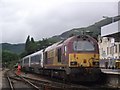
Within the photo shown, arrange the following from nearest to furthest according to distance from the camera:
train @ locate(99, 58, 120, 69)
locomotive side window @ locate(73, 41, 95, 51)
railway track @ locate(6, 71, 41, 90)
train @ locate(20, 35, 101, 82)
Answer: railway track @ locate(6, 71, 41, 90), train @ locate(20, 35, 101, 82), locomotive side window @ locate(73, 41, 95, 51), train @ locate(99, 58, 120, 69)

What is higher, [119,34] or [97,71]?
[119,34]

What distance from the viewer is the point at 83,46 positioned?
818 inches

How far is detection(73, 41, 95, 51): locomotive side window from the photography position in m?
20.6

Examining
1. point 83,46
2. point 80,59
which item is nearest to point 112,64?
point 83,46

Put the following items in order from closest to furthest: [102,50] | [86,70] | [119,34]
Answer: [86,70] < [119,34] < [102,50]

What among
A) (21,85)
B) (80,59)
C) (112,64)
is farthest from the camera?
(112,64)

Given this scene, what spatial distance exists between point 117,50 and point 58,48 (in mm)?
38015

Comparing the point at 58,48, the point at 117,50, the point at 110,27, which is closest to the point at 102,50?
the point at 117,50

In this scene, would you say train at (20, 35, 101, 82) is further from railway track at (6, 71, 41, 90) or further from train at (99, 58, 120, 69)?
train at (99, 58, 120, 69)

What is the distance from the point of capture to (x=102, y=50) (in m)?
71.8

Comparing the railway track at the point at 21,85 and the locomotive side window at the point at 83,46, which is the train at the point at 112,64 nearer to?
the railway track at the point at 21,85

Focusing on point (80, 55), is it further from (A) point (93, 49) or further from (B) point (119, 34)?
(B) point (119, 34)

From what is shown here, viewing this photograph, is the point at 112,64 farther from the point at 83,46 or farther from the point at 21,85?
the point at 21,85

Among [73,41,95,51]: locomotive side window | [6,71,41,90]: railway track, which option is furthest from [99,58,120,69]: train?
[73,41,95,51]: locomotive side window
